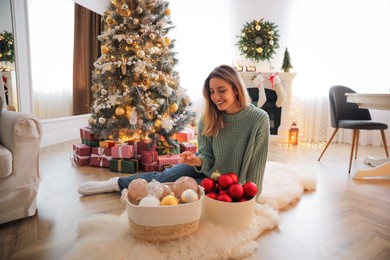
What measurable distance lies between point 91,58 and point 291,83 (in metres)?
3.10

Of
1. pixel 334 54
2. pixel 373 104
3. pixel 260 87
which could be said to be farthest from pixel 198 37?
pixel 373 104

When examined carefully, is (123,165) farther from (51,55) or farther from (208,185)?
(51,55)

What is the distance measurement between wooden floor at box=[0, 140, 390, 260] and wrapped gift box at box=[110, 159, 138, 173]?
8cm

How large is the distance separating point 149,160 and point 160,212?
131cm

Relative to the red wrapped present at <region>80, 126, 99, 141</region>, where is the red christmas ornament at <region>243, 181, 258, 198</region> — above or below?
above

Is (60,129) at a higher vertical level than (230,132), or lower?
lower

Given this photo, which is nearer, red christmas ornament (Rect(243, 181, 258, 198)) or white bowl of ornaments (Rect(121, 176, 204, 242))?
white bowl of ornaments (Rect(121, 176, 204, 242))

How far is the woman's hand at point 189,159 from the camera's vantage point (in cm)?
149

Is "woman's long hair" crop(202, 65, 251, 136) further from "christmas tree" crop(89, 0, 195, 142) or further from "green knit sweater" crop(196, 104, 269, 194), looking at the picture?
"christmas tree" crop(89, 0, 195, 142)

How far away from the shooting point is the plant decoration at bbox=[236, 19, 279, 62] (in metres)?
3.93

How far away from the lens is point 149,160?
7.89ft

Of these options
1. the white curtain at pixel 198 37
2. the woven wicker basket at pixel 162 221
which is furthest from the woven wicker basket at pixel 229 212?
the white curtain at pixel 198 37

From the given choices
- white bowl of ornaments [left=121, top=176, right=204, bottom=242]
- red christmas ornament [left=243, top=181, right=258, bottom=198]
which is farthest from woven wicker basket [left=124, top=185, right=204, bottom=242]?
red christmas ornament [left=243, top=181, right=258, bottom=198]

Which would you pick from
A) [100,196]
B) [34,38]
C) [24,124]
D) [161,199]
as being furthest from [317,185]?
[34,38]
